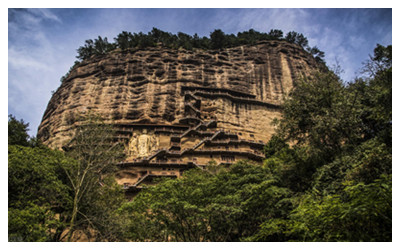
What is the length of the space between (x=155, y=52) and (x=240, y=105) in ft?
59.9

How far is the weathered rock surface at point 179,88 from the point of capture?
141ft

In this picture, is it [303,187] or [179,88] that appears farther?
[179,88]

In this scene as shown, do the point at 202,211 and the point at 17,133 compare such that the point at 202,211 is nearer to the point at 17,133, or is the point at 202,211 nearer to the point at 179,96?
the point at 17,133

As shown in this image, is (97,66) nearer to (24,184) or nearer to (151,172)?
(151,172)

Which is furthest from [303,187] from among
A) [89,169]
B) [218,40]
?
[218,40]

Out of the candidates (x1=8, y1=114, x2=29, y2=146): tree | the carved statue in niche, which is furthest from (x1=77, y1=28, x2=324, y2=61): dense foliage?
(x1=8, y1=114, x2=29, y2=146): tree

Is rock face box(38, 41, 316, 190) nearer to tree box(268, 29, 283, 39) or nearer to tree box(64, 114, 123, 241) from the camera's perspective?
tree box(268, 29, 283, 39)

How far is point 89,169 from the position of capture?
17891 mm

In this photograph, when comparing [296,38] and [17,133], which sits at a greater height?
[296,38]

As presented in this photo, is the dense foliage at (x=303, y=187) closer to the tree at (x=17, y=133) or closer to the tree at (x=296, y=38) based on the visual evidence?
the tree at (x=17, y=133)

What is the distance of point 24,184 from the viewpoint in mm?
15414

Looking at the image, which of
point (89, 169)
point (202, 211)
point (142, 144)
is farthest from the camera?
point (142, 144)

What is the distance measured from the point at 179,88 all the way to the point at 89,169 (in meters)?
29.7

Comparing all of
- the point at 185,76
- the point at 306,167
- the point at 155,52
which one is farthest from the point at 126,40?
the point at 306,167
